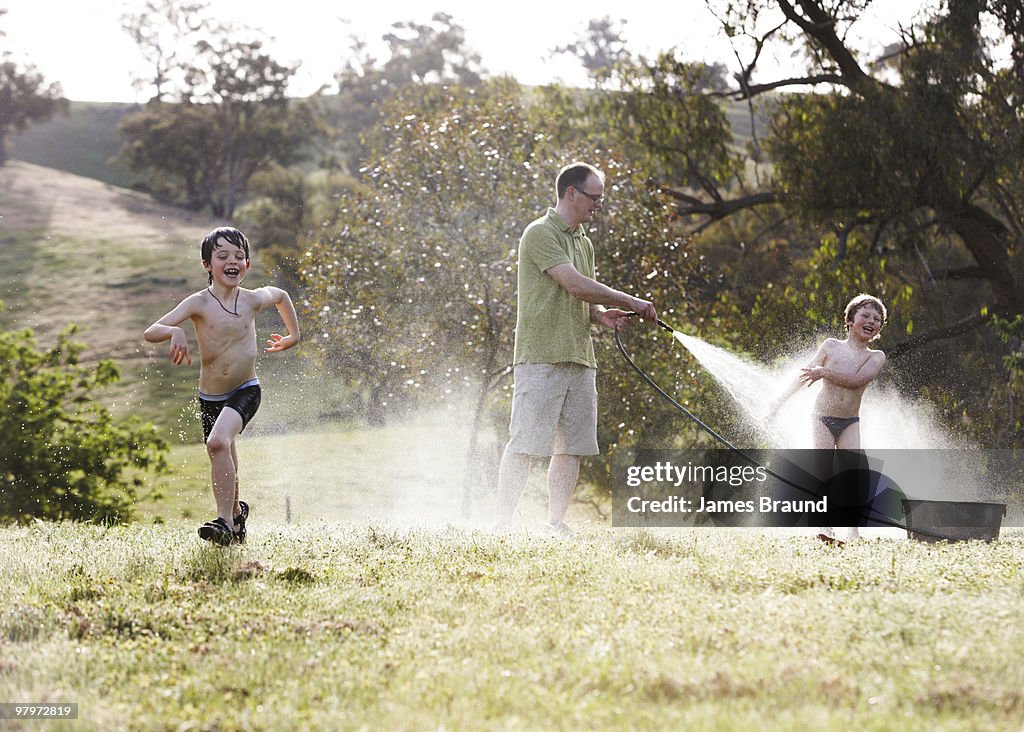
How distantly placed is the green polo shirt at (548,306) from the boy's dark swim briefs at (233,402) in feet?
4.90

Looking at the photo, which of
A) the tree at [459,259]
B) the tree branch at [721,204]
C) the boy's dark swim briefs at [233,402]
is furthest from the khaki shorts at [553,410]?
the tree branch at [721,204]

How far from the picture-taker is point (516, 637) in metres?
3.69

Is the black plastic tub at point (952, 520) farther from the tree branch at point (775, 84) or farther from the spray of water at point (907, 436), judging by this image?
the tree branch at point (775, 84)

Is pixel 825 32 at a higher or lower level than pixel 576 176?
higher

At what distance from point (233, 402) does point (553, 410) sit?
1.80m

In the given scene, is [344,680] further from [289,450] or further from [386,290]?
[289,450]

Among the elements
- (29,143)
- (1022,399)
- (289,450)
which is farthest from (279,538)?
(29,143)

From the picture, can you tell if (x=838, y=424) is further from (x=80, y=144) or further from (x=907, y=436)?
(x=80, y=144)

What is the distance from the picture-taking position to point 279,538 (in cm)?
601

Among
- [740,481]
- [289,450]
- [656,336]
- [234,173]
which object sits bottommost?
[289,450]

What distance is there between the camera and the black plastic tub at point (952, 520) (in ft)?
21.3

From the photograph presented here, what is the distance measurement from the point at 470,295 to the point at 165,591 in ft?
28.3

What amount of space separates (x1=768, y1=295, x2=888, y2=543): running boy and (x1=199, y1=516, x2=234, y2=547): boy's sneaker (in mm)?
3685

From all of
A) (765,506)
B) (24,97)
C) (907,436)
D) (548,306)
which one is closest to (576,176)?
(548,306)
